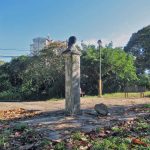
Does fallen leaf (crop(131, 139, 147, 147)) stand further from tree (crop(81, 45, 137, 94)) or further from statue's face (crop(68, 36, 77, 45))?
tree (crop(81, 45, 137, 94))

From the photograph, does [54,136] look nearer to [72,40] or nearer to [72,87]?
[72,87]

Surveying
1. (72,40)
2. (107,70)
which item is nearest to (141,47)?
(107,70)

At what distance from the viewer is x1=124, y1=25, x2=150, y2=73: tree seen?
4253cm

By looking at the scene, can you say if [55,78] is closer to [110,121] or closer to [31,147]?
[110,121]

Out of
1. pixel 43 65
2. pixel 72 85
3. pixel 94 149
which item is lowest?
pixel 94 149

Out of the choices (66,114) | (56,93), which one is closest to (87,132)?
(66,114)

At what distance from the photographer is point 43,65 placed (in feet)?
94.1

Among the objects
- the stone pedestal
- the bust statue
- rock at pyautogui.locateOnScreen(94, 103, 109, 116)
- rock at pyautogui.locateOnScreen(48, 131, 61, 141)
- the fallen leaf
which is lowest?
the fallen leaf

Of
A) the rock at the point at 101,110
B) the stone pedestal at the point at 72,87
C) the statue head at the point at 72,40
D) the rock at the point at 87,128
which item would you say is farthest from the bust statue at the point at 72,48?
the rock at the point at 87,128

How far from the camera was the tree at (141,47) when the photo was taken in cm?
4253

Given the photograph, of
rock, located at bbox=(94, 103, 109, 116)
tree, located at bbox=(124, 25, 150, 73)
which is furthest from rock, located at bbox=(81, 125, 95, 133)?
tree, located at bbox=(124, 25, 150, 73)

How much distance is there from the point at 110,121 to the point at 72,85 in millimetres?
1953

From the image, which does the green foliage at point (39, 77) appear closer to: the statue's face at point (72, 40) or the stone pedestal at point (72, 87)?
the statue's face at point (72, 40)

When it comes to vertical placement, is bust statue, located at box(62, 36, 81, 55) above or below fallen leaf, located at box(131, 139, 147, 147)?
above
